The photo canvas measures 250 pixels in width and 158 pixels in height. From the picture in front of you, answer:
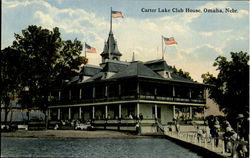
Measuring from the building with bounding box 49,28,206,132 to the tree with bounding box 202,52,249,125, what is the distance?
2939mm

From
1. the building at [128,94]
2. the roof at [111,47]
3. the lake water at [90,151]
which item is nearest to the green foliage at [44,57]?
the building at [128,94]

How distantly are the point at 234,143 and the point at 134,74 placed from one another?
105ft

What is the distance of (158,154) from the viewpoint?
18.2 metres

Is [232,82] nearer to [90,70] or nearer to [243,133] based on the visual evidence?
[90,70]

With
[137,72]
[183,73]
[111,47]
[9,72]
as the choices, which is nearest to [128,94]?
[137,72]

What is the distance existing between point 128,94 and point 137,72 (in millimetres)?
3486

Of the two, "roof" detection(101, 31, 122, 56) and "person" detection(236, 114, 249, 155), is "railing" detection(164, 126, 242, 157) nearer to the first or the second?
"person" detection(236, 114, 249, 155)

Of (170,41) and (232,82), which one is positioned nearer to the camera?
(170,41)

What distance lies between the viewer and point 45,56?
151 ft

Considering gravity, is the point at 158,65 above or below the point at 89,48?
below

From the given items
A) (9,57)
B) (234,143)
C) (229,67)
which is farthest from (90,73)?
(234,143)

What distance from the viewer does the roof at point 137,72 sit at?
45381mm

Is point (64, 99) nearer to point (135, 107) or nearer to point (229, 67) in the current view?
point (135, 107)

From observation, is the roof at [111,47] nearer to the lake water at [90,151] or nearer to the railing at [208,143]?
the railing at [208,143]
